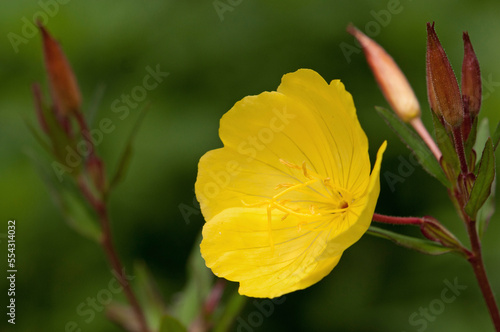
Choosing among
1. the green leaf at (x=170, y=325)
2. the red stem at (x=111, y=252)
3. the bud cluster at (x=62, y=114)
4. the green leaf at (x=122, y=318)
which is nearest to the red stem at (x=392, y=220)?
the green leaf at (x=170, y=325)

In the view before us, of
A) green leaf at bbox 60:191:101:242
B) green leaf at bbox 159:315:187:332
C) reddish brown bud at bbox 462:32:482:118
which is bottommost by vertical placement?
green leaf at bbox 159:315:187:332

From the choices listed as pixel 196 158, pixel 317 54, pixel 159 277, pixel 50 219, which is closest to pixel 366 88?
pixel 317 54

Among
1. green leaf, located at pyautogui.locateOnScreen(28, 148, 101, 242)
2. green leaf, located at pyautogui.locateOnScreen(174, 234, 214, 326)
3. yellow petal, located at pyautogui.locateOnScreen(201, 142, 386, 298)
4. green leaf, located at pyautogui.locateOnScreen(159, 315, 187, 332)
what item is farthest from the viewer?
green leaf, located at pyautogui.locateOnScreen(174, 234, 214, 326)

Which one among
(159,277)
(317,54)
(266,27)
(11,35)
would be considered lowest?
(159,277)

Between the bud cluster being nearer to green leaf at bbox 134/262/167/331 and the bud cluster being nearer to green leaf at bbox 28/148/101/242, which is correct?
green leaf at bbox 28/148/101/242

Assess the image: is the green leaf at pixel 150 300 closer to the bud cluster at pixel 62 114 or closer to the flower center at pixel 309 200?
the bud cluster at pixel 62 114

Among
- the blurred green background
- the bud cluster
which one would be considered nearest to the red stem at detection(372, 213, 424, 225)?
the bud cluster

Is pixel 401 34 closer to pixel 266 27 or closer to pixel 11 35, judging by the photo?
pixel 266 27
